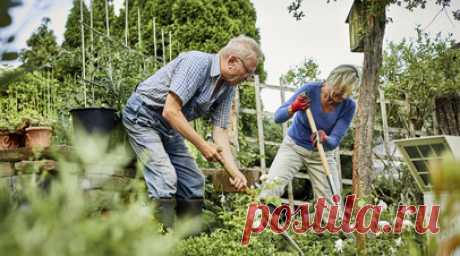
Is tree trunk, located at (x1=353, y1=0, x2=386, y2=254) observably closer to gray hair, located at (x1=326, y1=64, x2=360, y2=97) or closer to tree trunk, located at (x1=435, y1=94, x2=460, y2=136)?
gray hair, located at (x1=326, y1=64, x2=360, y2=97)

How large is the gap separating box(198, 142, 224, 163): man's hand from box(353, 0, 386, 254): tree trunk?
1745 mm

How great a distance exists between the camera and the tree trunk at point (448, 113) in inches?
270

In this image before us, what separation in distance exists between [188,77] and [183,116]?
171 mm

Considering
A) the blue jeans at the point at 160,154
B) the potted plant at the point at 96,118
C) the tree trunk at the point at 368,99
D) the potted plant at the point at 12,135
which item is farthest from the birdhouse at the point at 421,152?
the potted plant at the point at 12,135

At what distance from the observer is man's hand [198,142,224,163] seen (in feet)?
9.09

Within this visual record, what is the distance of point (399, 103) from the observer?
7.00m

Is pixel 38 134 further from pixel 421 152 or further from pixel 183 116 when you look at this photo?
pixel 421 152

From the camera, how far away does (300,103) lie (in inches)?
161

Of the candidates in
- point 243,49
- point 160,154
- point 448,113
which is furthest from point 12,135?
point 448,113

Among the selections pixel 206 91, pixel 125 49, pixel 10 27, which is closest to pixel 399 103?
pixel 125 49

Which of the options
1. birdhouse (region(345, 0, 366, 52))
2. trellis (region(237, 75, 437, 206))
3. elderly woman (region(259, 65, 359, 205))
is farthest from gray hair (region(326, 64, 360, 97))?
trellis (region(237, 75, 437, 206))

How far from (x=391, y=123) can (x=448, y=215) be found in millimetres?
7172

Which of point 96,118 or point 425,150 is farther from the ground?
point 96,118

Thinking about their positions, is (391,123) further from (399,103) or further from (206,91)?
(206,91)
